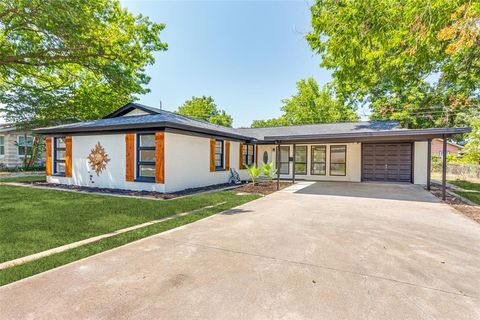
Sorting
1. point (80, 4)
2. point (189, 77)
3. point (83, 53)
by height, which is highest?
point (189, 77)

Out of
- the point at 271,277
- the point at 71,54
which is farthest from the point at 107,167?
the point at 271,277

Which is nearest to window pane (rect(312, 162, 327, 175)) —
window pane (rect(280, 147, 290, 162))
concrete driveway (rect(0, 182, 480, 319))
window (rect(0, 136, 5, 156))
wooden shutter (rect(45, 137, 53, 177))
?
window pane (rect(280, 147, 290, 162))

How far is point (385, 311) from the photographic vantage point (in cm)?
229

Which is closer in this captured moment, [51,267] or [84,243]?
[51,267]

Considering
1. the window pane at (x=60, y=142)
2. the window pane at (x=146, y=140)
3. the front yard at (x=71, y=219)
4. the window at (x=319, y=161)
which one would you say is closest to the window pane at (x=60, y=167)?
the window pane at (x=60, y=142)

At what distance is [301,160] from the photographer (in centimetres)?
1538

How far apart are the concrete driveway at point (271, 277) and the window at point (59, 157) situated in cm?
1056

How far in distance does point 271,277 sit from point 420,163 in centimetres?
1386

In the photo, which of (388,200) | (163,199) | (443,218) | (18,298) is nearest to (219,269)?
(18,298)

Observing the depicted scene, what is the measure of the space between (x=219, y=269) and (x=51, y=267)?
2.23 m

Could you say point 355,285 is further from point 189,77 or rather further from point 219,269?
point 189,77

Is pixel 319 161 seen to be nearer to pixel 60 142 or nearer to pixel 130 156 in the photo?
pixel 130 156

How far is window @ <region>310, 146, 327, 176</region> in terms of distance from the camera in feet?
48.3

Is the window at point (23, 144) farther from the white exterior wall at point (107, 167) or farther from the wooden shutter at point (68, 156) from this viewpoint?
the wooden shutter at point (68, 156)
